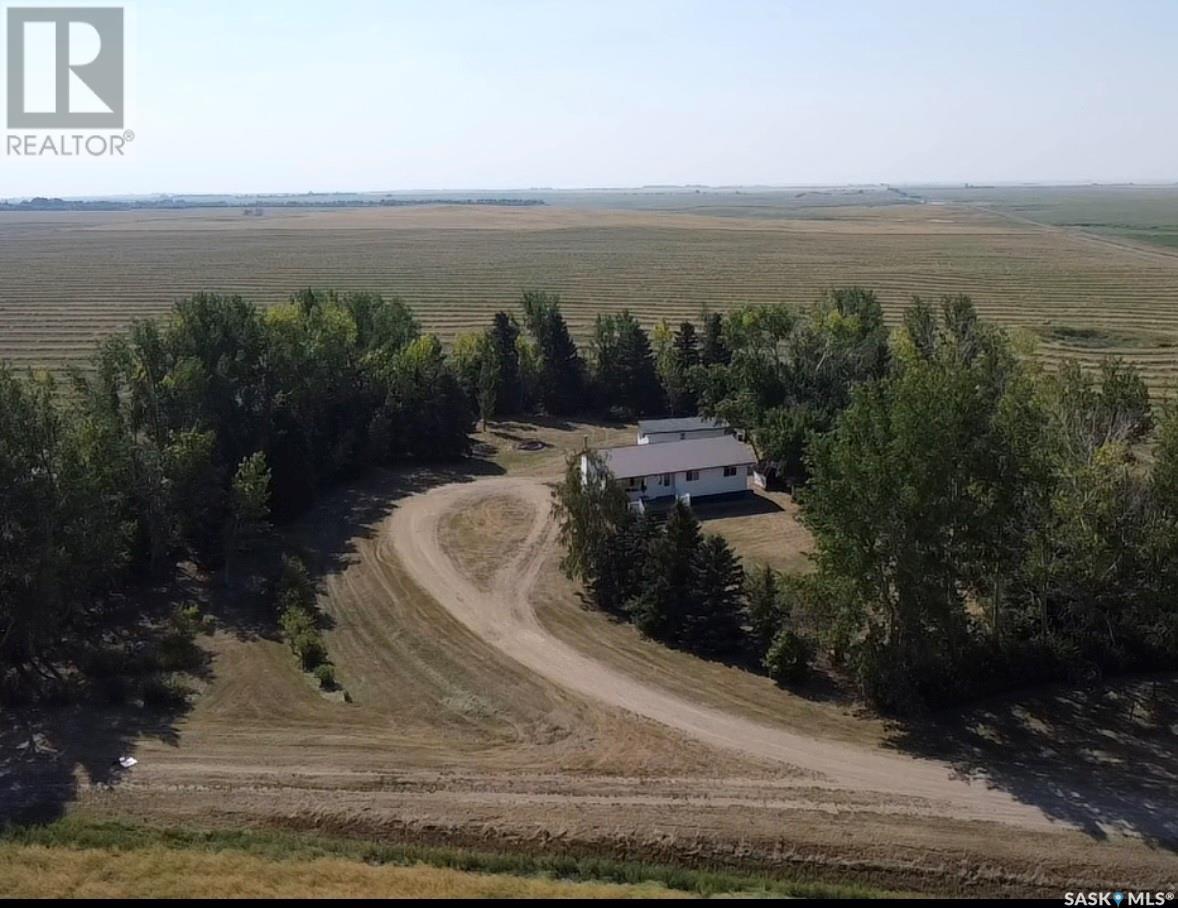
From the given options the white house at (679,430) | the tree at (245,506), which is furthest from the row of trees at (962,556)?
the white house at (679,430)

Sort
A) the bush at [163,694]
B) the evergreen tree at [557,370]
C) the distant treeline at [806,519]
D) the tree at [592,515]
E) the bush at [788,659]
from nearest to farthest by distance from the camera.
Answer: the distant treeline at [806,519] < the bush at [163,694] < the bush at [788,659] < the tree at [592,515] < the evergreen tree at [557,370]

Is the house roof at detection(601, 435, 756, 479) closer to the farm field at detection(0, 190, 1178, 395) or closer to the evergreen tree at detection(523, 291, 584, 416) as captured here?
the evergreen tree at detection(523, 291, 584, 416)

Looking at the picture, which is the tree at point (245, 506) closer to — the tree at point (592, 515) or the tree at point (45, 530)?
the tree at point (45, 530)

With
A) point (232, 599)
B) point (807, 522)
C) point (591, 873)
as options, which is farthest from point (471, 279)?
point (591, 873)

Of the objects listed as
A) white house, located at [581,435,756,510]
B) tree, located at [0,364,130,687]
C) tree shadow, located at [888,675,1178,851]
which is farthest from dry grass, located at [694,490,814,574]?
tree, located at [0,364,130,687]

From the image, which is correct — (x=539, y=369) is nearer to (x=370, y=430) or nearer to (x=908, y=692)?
(x=370, y=430)

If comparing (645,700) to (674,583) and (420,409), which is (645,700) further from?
(420,409)
